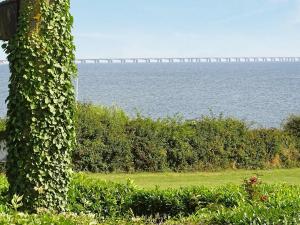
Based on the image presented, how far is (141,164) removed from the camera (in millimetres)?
20047

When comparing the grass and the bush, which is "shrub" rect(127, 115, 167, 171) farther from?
the bush

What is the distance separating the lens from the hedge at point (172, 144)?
Answer: 19.7 metres

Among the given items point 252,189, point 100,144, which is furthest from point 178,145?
point 252,189

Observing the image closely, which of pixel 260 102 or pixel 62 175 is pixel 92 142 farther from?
pixel 260 102

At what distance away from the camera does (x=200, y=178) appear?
19.1 metres

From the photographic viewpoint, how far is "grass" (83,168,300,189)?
17.8 meters

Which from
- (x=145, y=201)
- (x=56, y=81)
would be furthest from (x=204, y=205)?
(x=56, y=81)

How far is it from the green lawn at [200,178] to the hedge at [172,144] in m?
0.52

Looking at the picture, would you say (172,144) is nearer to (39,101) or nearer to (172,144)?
(172,144)

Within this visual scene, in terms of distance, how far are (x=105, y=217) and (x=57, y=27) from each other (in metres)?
3.59

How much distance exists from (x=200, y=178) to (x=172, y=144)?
75.9 inches

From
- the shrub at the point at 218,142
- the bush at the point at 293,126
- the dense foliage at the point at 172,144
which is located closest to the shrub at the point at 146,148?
the dense foliage at the point at 172,144

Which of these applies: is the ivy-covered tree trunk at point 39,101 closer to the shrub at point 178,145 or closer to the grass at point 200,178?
the grass at point 200,178

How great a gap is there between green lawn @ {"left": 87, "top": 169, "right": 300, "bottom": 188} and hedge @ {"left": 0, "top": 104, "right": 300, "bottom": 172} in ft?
1.71
